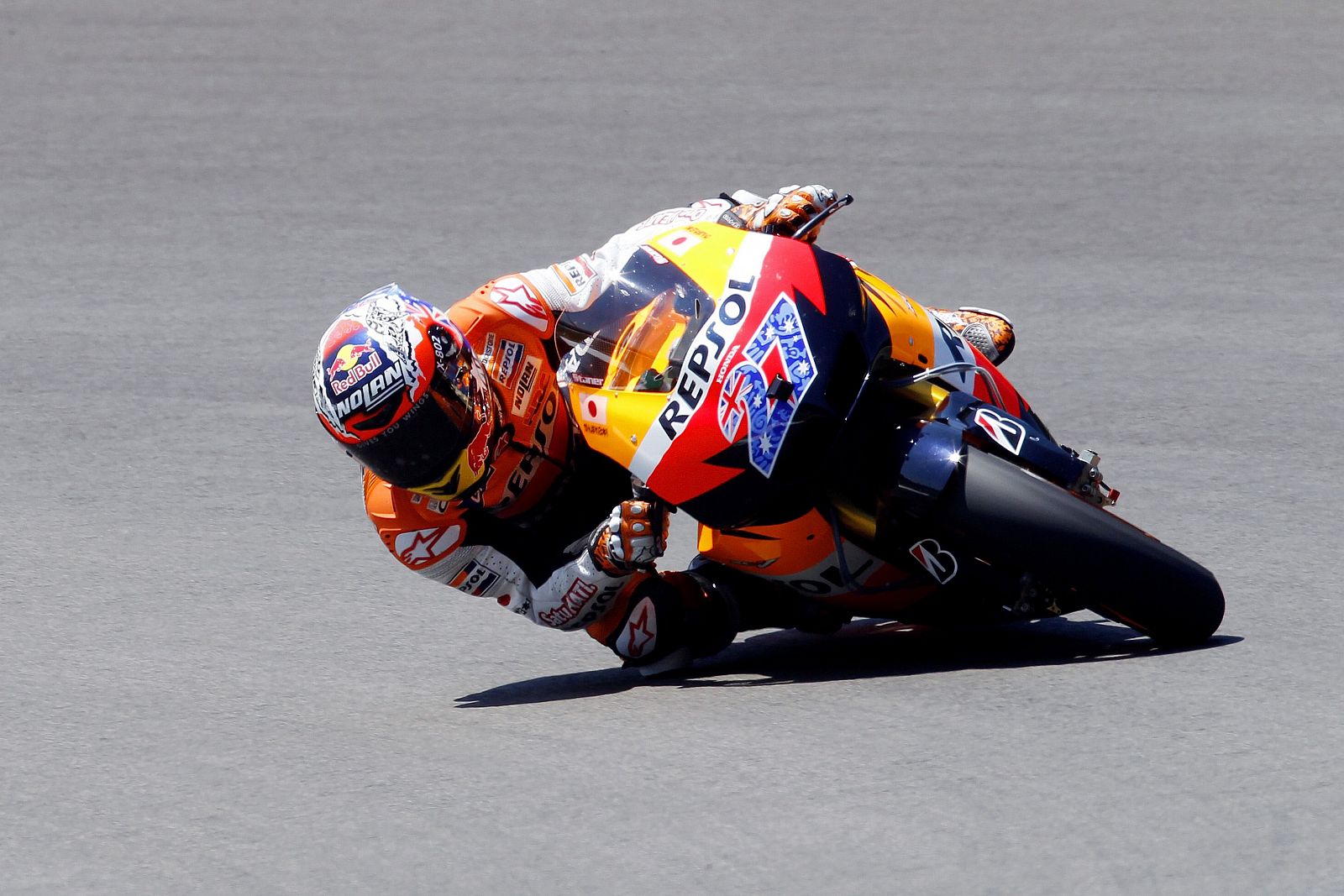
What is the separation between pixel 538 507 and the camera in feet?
17.9

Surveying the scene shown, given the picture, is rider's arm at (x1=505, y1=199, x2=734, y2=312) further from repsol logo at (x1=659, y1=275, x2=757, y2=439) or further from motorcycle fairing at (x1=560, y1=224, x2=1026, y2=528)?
repsol logo at (x1=659, y1=275, x2=757, y2=439)

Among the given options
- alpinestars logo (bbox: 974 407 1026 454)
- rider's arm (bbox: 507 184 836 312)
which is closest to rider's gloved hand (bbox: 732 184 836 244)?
rider's arm (bbox: 507 184 836 312)

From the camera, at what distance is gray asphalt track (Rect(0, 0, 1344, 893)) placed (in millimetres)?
4078

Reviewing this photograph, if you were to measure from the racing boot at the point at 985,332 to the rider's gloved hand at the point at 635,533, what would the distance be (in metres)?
1.20

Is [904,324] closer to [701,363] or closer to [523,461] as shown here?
[701,363]

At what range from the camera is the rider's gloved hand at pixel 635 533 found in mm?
4824

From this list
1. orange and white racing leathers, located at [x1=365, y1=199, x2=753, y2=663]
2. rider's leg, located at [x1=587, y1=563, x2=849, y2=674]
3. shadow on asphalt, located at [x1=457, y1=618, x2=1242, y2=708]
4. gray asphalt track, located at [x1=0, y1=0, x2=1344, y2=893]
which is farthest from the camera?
rider's leg, located at [x1=587, y1=563, x2=849, y2=674]

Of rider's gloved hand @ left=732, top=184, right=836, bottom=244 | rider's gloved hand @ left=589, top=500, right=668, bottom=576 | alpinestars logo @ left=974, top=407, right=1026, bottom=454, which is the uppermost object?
rider's gloved hand @ left=732, top=184, right=836, bottom=244

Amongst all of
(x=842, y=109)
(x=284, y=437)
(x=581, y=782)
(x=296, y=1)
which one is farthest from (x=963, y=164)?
(x=581, y=782)

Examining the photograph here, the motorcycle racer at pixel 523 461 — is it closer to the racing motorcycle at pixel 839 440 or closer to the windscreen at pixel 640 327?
the windscreen at pixel 640 327

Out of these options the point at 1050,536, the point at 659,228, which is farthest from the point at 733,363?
the point at 1050,536

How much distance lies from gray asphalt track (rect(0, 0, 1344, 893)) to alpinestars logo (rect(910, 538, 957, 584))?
33 cm

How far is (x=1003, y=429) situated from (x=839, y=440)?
0.42 metres

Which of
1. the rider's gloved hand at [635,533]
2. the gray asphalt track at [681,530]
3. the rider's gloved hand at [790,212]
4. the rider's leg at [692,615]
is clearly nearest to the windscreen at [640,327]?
the rider's gloved hand at [635,533]
